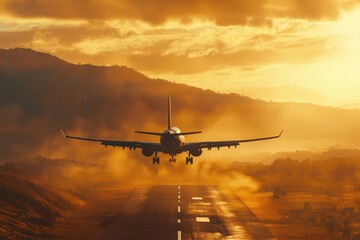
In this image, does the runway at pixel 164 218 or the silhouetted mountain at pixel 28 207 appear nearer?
the runway at pixel 164 218

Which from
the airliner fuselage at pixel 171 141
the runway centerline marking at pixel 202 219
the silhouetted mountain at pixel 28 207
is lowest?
the runway centerline marking at pixel 202 219

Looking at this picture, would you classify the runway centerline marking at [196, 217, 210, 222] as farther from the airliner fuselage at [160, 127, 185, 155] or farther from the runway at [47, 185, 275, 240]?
the airliner fuselage at [160, 127, 185, 155]

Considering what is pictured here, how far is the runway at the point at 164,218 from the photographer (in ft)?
263

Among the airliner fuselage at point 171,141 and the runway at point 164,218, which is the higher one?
the airliner fuselage at point 171,141

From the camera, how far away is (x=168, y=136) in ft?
330

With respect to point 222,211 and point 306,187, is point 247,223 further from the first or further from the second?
point 306,187

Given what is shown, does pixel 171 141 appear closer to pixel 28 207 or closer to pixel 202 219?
pixel 202 219

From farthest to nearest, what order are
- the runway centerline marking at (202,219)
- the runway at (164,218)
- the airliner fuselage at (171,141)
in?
1. the airliner fuselage at (171,141)
2. the runway centerline marking at (202,219)
3. the runway at (164,218)

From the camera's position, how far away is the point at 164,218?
303ft

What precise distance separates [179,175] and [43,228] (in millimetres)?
87829

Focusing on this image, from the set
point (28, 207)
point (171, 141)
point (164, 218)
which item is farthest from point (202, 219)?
point (28, 207)

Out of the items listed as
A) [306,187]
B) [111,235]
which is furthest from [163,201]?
[306,187]

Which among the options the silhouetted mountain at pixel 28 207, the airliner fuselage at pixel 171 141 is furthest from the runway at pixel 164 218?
the airliner fuselage at pixel 171 141

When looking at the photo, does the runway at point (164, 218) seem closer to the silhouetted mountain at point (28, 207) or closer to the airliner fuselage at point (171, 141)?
the silhouetted mountain at point (28, 207)
